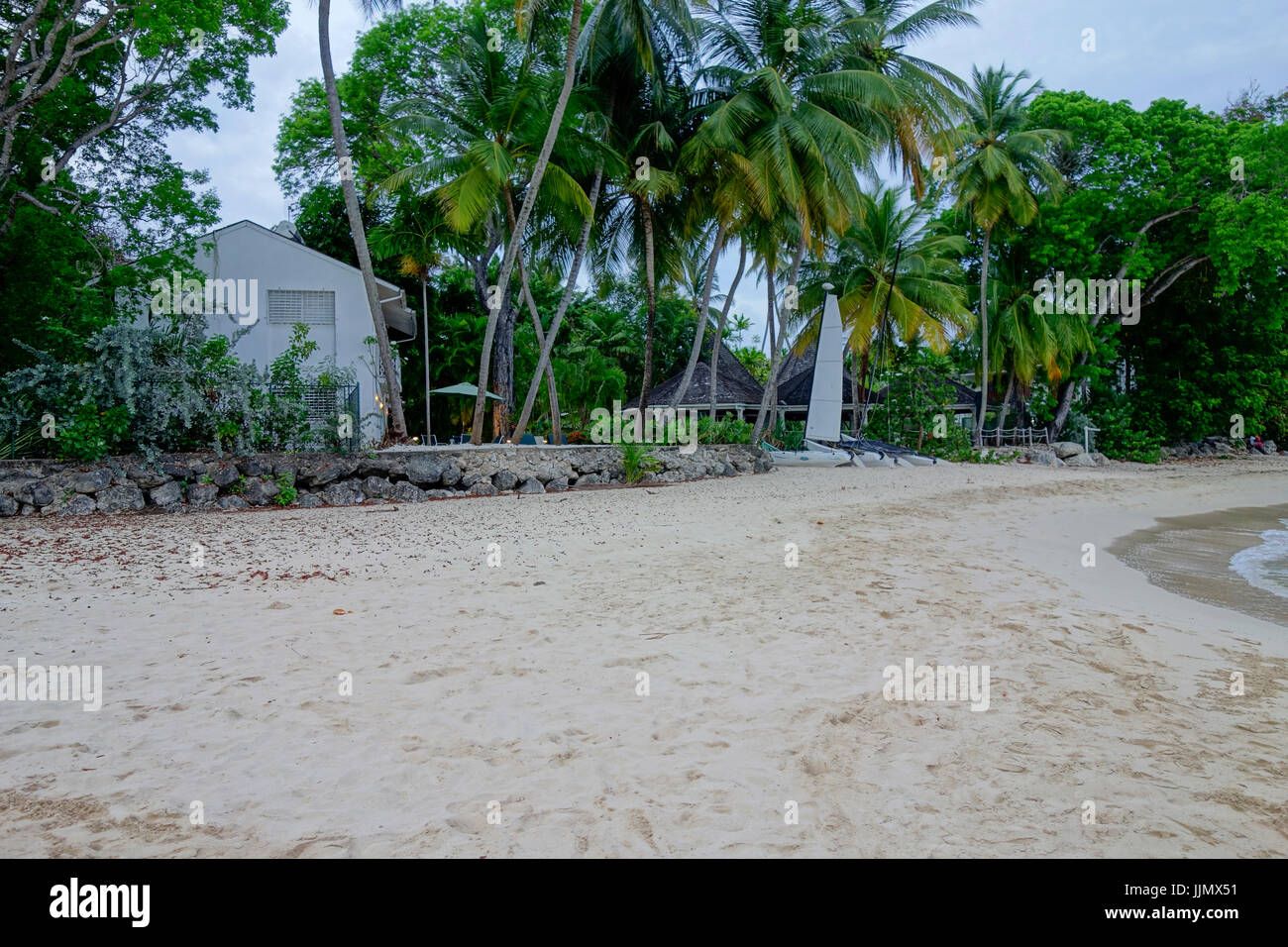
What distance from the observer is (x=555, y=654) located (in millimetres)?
4434

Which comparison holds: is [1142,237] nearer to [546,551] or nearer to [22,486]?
[546,551]

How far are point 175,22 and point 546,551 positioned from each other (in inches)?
470

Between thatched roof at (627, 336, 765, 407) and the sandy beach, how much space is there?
22.8m

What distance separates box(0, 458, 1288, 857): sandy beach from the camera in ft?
8.54

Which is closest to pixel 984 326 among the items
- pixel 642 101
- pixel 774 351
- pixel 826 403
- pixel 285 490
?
pixel 826 403

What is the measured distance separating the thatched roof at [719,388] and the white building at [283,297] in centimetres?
1434

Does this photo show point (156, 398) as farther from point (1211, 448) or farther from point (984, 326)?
point (1211, 448)

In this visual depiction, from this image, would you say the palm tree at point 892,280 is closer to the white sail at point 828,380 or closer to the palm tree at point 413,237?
the white sail at point 828,380

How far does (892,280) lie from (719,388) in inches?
351

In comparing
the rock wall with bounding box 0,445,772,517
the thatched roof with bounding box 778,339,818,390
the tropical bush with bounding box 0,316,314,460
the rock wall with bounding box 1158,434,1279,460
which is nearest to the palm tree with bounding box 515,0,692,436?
the rock wall with bounding box 0,445,772,517

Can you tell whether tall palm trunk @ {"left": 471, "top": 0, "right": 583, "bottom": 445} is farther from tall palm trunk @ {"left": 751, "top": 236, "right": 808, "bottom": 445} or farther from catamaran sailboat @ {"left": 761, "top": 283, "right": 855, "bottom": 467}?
catamaran sailboat @ {"left": 761, "top": 283, "right": 855, "bottom": 467}

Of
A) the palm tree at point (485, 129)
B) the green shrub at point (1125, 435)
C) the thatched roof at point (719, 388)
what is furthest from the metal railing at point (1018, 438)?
the palm tree at point (485, 129)
